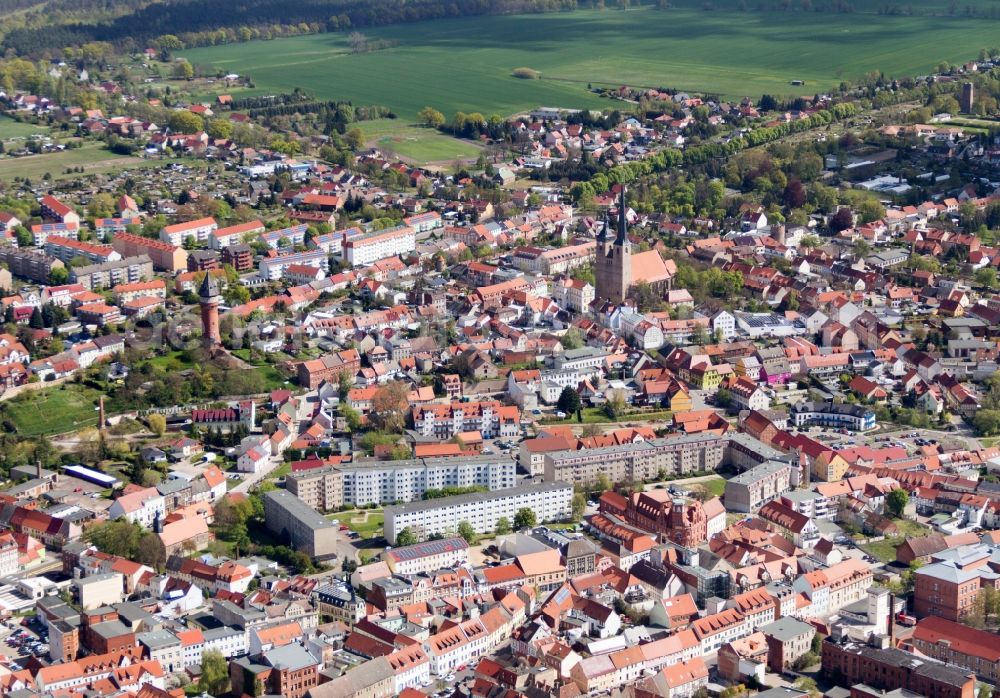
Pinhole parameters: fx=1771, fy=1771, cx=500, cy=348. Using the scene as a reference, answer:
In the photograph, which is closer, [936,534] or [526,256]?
[936,534]

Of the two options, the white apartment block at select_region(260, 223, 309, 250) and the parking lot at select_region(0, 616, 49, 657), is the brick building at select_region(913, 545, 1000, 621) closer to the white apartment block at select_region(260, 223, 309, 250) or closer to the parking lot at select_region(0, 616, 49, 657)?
the parking lot at select_region(0, 616, 49, 657)

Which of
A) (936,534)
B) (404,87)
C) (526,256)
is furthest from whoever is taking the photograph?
(404,87)

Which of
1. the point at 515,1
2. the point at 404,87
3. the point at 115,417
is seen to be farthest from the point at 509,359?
the point at 515,1

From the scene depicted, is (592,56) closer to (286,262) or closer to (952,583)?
(286,262)

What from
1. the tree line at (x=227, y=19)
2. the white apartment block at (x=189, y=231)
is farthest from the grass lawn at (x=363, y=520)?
the tree line at (x=227, y=19)

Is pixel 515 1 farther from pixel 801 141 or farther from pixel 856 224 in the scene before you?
pixel 856 224

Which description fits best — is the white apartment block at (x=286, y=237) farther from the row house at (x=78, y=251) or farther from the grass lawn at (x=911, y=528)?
the grass lawn at (x=911, y=528)
